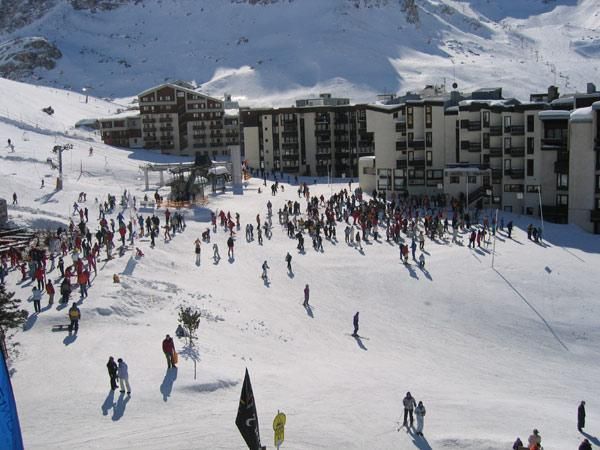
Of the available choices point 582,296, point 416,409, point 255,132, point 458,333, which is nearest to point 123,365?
point 416,409

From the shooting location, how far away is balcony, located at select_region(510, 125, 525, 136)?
55500 millimetres

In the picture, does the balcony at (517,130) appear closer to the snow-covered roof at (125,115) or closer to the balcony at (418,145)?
the balcony at (418,145)

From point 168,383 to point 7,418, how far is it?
12233 millimetres

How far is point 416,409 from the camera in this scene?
20.6 m

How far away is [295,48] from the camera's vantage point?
6009 inches

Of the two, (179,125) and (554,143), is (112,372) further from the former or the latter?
(179,125)

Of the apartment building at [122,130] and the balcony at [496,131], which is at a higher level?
the apartment building at [122,130]

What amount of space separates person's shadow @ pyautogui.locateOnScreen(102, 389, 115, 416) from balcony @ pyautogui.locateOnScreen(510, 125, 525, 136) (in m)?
41.9

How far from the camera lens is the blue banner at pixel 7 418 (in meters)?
9.62

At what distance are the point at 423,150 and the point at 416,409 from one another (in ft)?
139

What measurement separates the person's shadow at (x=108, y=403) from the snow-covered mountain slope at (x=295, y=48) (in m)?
106

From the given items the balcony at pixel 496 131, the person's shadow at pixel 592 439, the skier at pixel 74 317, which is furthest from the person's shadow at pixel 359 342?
the balcony at pixel 496 131

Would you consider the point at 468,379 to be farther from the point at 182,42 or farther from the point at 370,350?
the point at 182,42

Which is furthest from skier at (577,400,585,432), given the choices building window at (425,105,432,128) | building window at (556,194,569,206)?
building window at (425,105,432,128)
